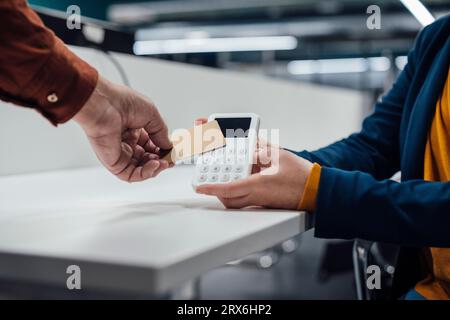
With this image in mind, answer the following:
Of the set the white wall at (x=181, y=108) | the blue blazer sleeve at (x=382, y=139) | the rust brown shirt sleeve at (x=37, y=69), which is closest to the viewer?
the rust brown shirt sleeve at (x=37, y=69)

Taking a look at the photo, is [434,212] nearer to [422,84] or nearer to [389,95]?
[422,84]

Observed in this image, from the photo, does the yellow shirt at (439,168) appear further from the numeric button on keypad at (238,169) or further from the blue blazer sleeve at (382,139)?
A: the numeric button on keypad at (238,169)

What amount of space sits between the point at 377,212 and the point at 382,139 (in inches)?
17.3

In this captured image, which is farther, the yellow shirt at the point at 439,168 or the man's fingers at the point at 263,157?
the yellow shirt at the point at 439,168

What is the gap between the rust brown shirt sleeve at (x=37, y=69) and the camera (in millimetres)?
595

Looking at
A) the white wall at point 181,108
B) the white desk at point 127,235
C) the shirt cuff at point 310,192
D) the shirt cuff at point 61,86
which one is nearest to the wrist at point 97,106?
the shirt cuff at point 61,86

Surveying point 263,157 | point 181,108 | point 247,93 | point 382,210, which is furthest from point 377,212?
point 247,93

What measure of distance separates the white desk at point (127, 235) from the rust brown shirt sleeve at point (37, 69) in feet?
0.47

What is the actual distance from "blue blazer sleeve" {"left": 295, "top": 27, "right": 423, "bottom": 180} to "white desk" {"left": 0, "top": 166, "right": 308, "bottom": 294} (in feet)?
1.23

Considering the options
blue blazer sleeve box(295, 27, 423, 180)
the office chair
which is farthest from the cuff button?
the office chair

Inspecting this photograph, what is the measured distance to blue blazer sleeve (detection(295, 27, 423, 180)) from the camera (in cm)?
108

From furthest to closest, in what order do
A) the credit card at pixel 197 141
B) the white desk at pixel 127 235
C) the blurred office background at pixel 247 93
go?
the blurred office background at pixel 247 93 → the credit card at pixel 197 141 → the white desk at pixel 127 235

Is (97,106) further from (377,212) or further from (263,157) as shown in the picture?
(377,212)

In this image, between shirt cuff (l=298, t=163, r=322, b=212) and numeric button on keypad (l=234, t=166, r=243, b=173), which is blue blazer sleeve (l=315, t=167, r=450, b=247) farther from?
numeric button on keypad (l=234, t=166, r=243, b=173)
